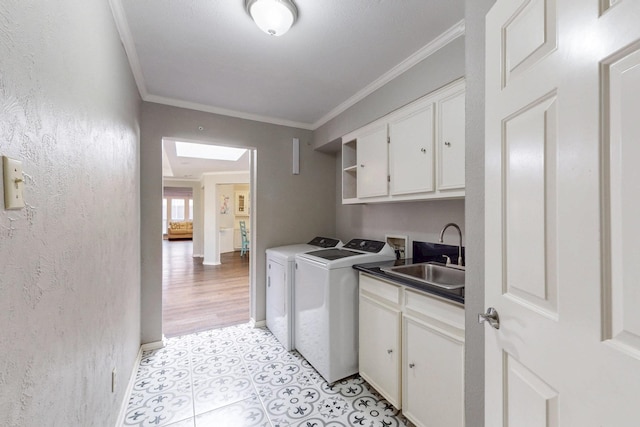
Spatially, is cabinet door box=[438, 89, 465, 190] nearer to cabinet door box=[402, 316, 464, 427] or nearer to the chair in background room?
cabinet door box=[402, 316, 464, 427]

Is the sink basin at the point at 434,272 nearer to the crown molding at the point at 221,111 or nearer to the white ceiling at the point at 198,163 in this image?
the crown molding at the point at 221,111

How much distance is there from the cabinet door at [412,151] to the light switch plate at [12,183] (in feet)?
6.02

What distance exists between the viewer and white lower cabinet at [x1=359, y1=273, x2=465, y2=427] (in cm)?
133

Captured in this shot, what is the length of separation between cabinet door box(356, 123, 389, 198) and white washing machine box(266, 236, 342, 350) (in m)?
0.76

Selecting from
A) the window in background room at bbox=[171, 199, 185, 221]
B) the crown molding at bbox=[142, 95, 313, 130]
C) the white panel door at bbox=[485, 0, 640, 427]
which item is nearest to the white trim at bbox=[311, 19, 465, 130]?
the crown molding at bbox=[142, 95, 313, 130]

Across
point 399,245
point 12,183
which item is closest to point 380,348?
point 399,245

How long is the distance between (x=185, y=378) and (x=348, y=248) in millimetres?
1721

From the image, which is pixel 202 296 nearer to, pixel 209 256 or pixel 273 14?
pixel 209 256

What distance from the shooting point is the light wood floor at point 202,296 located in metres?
3.10

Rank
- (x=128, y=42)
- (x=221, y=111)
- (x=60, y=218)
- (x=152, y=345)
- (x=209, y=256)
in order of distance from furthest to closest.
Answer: (x=209, y=256), (x=221, y=111), (x=152, y=345), (x=128, y=42), (x=60, y=218)

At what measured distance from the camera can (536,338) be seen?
70 cm

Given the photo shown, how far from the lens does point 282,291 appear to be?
2.56 meters

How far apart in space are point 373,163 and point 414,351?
1434 mm

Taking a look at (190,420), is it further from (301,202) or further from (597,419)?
(301,202)
